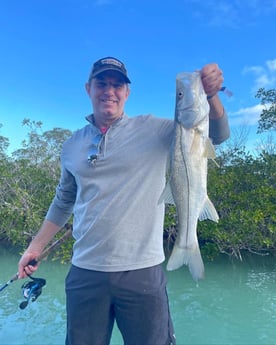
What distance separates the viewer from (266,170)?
23.3ft

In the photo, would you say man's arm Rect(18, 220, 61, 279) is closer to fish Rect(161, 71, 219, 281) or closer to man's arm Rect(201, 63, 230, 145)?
fish Rect(161, 71, 219, 281)

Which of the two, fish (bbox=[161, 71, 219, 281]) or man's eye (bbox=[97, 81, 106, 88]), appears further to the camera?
man's eye (bbox=[97, 81, 106, 88])

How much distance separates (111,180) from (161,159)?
0.32 m

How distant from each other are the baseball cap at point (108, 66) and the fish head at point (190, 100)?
0.53 meters

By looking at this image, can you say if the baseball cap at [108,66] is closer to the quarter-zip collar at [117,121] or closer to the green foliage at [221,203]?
the quarter-zip collar at [117,121]

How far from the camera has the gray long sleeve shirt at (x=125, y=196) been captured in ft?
6.31

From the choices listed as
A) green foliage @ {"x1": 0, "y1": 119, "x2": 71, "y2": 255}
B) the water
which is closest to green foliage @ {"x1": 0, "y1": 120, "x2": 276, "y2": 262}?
green foliage @ {"x1": 0, "y1": 119, "x2": 71, "y2": 255}

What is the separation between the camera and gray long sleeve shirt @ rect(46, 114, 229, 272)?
192 centimetres

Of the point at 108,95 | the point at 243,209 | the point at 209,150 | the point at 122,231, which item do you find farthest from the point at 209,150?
the point at 243,209

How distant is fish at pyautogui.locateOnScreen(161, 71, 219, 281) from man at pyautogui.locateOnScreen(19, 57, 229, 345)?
0.39ft

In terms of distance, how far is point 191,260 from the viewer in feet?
6.17

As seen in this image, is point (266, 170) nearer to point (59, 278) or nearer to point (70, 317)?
point (59, 278)

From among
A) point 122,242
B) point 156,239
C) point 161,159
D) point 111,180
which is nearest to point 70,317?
point 122,242

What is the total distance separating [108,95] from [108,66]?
0.58ft
